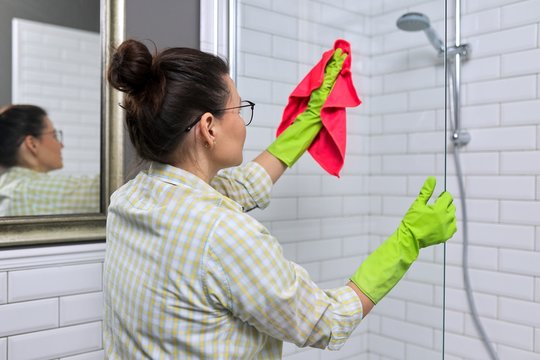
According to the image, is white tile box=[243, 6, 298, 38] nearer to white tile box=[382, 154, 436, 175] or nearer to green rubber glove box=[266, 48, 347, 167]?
green rubber glove box=[266, 48, 347, 167]

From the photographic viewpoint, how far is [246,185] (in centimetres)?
122

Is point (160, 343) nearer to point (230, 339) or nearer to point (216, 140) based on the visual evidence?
point (230, 339)

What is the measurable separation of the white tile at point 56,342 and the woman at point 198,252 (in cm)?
35

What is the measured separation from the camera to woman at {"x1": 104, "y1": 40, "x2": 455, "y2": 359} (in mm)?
790

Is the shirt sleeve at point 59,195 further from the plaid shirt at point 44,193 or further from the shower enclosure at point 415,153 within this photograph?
the shower enclosure at point 415,153

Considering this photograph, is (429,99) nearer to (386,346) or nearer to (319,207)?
(319,207)

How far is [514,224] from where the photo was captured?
→ 61.0 inches

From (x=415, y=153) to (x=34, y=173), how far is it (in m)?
0.97

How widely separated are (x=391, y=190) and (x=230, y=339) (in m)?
0.70

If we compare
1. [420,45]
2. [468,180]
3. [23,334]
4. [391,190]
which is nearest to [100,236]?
[23,334]

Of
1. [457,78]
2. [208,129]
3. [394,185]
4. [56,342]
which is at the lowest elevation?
[56,342]

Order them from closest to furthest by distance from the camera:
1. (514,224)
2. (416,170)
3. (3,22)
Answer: (3,22) → (416,170) → (514,224)

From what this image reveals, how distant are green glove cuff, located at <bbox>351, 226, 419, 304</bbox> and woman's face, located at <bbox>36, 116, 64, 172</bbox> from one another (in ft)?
2.66

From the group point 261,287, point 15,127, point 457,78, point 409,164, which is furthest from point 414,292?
point 15,127
